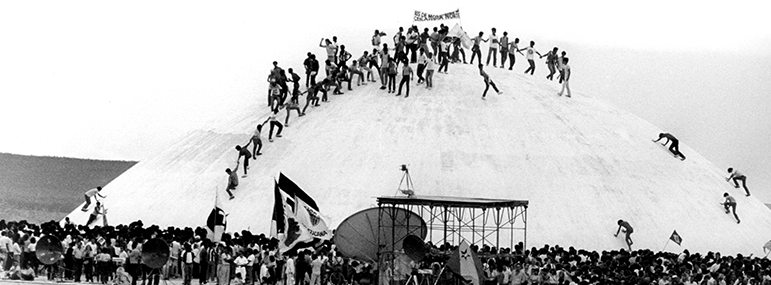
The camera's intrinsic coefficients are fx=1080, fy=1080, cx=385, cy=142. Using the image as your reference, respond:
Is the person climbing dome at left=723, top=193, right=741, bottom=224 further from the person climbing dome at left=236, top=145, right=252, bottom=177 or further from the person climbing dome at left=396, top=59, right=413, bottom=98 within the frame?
the person climbing dome at left=236, top=145, right=252, bottom=177

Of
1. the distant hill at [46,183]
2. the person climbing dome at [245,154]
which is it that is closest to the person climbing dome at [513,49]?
the person climbing dome at [245,154]

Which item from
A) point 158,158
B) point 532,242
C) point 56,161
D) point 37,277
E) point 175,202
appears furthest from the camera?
point 56,161

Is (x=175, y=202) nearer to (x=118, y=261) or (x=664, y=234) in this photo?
(x=118, y=261)

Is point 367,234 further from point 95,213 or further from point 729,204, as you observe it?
point 729,204

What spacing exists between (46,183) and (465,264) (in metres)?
78.4

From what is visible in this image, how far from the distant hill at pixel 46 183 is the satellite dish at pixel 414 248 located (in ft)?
184

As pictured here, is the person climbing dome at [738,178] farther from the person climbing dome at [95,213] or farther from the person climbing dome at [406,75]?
the person climbing dome at [95,213]

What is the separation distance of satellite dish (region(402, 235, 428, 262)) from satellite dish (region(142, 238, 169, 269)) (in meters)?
5.80

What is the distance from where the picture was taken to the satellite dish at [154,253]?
2581 cm

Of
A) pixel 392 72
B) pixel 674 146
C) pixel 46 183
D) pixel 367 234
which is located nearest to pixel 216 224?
pixel 367 234

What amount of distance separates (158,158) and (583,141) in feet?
56.2

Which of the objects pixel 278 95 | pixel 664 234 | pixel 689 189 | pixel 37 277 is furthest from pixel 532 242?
pixel 37 277

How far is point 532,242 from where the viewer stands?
3538cm

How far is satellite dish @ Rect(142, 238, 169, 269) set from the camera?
25.8 m
